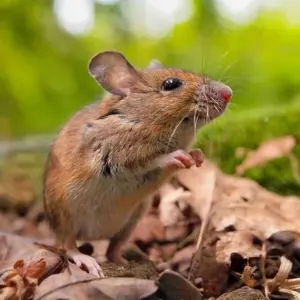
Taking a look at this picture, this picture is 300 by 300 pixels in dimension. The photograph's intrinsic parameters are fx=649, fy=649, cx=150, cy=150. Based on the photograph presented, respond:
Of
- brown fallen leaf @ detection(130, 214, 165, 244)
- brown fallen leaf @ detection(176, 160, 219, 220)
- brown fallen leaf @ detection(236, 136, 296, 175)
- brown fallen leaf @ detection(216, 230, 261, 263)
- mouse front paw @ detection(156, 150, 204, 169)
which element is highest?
brown fallen leaf @ detection(236, 136, 296, 175)

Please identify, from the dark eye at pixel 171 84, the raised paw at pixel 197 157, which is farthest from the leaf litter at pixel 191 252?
the dark eye at pixel 171 84

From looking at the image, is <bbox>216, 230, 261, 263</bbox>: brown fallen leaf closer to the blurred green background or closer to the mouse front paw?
the mouse front paw

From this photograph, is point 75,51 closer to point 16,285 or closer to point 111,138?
point 111,138

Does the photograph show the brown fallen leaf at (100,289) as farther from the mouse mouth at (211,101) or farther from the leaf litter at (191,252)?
the mouse mouth at (211,101)

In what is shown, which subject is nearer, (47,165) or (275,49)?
(47,165)

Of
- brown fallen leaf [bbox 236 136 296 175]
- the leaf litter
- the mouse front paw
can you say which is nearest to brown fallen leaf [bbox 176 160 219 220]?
the leaf litter

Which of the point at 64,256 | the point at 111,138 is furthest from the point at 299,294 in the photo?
the point at 111,138
